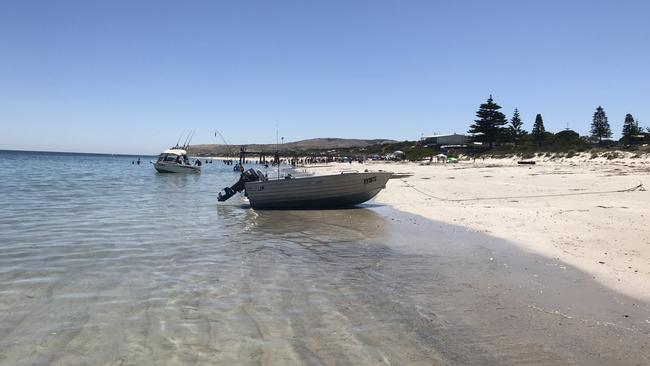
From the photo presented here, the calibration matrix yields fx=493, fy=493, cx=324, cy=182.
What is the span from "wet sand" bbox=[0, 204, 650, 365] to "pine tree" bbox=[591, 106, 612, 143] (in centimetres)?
8239

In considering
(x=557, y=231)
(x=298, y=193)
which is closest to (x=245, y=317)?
(x=557, y=231)

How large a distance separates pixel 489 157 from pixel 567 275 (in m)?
52.6

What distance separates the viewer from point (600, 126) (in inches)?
3214

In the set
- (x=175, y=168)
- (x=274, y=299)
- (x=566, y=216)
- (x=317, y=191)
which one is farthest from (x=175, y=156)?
(x=274, y=299)

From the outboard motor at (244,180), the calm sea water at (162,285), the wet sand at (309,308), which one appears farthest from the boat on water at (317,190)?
the wet sand at (309,308)

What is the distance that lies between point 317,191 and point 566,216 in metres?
9.31

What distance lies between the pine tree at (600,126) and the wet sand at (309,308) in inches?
Answer: 3244

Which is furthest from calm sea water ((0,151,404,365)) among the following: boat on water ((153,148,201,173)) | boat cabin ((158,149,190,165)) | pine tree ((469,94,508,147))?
pine tree ((469,94,508,147))

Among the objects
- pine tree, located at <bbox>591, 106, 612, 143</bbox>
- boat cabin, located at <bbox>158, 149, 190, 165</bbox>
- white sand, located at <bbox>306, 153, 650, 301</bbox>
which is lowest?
white sand, located at <bbox>306, 153, 650, 301</bbox>

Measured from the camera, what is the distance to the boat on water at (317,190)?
19656 millimetres

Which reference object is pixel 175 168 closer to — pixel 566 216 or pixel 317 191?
pixel 317 191

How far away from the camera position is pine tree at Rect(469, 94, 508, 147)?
7431 centimetres

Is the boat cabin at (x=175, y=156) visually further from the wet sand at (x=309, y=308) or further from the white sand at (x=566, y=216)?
the wet sand at (x=309, y=308)

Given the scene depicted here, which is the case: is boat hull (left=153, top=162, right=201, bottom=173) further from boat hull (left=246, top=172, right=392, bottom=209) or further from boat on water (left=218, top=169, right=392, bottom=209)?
boat hull (left=246, top=172, right=392, bottom=209)
